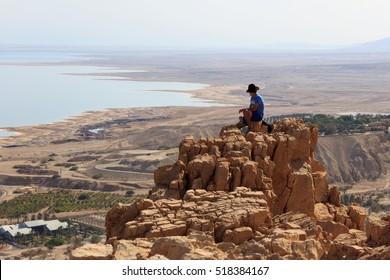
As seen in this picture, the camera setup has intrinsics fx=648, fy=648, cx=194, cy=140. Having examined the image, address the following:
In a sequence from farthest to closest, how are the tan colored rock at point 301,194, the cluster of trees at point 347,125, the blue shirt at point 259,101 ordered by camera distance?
the cluster of trees at point 347,125, the blue shirt at point 259,101, the tan colored rock at point 301,194

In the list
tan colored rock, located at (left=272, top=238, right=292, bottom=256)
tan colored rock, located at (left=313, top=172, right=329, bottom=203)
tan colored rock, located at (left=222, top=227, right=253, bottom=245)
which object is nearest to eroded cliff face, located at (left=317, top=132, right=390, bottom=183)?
tan colored rock, located at (left=313, top=172, right=329, bottom=203)

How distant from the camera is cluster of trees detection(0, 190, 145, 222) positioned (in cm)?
5475

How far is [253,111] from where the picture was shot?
16062 mm

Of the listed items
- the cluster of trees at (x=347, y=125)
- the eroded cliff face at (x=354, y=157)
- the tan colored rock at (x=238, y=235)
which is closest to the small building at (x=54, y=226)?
the eroded cliff face at (x=354, y=157)

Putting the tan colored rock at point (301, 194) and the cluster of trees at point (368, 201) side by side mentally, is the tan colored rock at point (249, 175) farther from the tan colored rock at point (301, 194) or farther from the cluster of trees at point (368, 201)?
the cluster of trees at point (368, 201)

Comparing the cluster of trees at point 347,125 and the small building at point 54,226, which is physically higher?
the cluster of trees at point 347,125

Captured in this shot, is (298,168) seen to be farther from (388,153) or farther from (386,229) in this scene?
(388,153)

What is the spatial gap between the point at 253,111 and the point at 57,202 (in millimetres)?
44807

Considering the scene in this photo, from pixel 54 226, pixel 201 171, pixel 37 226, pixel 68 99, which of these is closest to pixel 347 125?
pixel 54 226

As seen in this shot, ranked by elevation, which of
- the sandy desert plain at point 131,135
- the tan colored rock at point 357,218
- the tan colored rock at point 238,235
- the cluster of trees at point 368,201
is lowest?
the sandy desert plain at point 131,135

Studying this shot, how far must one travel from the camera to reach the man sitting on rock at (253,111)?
15438 mm

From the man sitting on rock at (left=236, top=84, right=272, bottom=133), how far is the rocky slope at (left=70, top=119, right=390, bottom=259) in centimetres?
39

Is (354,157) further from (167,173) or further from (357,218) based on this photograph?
(167,173)

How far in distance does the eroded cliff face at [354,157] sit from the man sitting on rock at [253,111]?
2005 inches
